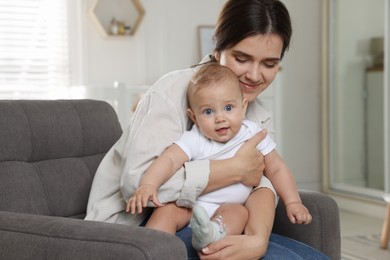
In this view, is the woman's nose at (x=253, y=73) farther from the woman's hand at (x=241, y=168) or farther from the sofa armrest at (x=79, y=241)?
the sofa armrest at (x=79, y=241)

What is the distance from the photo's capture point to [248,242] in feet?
4.57

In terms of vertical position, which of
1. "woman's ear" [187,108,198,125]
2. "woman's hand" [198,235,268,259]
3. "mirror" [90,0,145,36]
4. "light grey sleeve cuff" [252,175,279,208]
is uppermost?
"mirror" [90,0,145,36]

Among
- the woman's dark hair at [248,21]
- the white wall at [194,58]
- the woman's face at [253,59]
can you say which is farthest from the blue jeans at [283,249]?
the white wall at [194,58]

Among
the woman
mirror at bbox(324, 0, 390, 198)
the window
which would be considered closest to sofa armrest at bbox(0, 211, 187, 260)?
the woman

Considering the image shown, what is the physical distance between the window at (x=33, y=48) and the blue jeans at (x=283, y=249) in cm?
280

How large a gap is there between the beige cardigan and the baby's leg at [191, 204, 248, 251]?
86 mm

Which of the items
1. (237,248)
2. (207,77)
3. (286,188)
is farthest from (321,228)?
(207,77)

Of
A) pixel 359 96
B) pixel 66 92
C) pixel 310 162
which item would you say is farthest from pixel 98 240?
pixel 310 162

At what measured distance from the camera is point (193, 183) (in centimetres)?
147

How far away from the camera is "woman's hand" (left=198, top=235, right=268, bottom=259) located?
1342 millimetres

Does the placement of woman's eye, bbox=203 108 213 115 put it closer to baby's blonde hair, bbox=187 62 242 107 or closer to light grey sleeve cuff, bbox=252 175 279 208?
baby's blonde hair, bbox=187 62 242 107

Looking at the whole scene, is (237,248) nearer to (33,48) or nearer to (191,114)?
(191,114)

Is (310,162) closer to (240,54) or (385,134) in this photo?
(385,134)

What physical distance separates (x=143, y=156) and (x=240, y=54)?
38 centimetres
